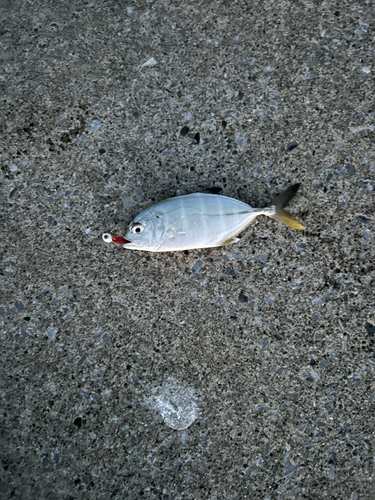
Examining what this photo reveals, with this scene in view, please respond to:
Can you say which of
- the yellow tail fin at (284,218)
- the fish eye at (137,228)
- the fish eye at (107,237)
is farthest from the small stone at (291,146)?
the fish eye at (107,237)

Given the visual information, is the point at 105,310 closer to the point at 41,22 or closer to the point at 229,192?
the point at 229,192

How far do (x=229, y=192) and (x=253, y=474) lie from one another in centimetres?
160

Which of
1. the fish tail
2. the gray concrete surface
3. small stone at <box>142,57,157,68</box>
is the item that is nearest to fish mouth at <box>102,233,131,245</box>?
the gray concrete surface

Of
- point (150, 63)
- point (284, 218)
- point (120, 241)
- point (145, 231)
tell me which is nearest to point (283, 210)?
point (284, 218)

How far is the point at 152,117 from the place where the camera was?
2248 millimetres

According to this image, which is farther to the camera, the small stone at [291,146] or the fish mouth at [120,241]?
the small stone at [291,146]

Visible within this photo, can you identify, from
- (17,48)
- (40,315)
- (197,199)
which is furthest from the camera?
(17,48)

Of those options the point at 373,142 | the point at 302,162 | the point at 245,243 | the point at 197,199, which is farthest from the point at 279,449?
the point at 373,142

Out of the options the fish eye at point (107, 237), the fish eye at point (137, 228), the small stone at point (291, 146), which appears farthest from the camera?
the small stone at point (291, 146)

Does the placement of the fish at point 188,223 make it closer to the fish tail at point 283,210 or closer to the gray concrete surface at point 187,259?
the fish tail at point 283,210

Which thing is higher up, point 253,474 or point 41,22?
point 41,22

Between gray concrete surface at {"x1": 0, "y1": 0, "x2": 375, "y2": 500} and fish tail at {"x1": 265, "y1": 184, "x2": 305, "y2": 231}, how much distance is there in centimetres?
9

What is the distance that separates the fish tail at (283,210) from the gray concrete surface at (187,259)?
0.09 meters

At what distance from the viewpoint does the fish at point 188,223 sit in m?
1.98
